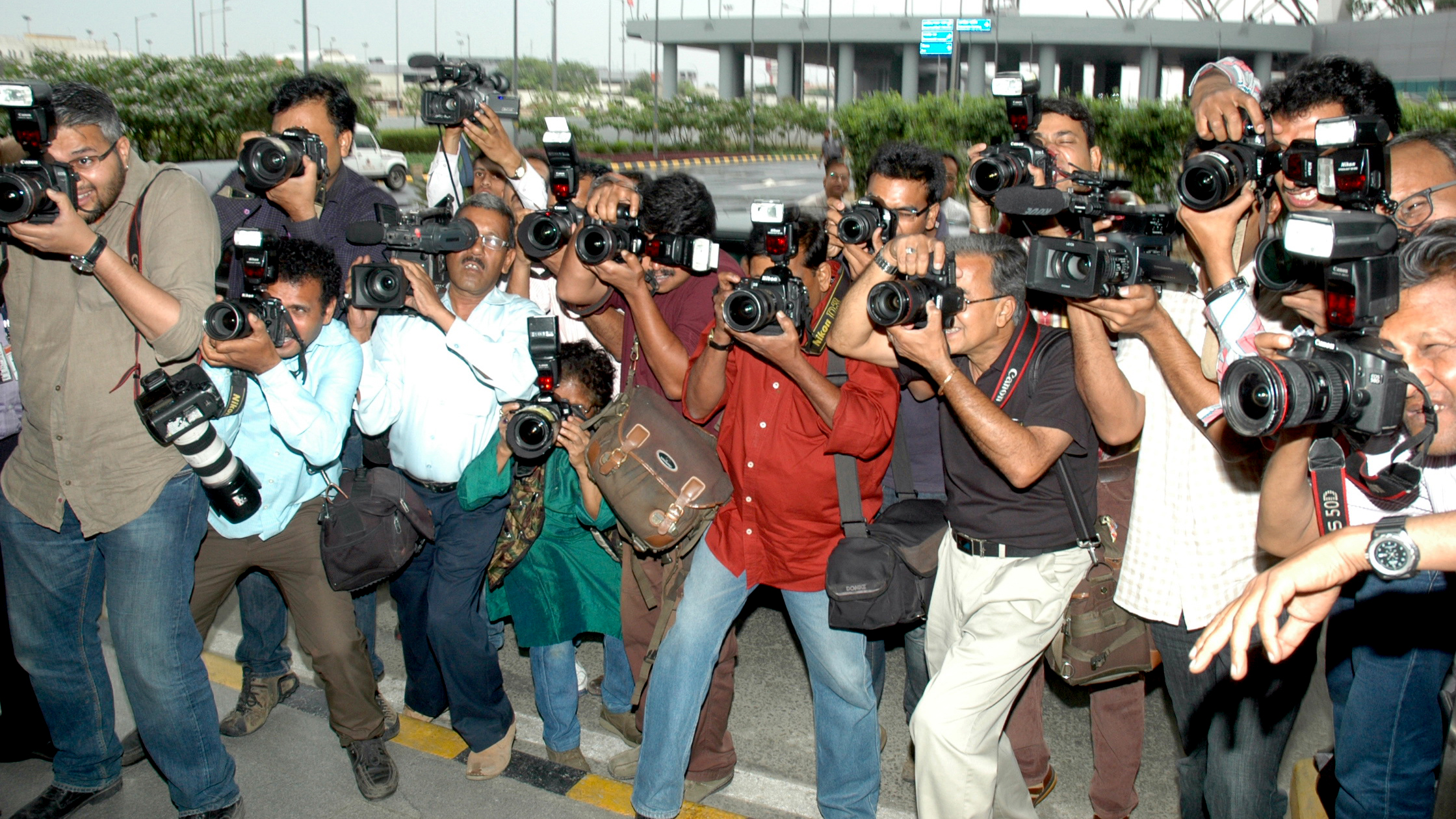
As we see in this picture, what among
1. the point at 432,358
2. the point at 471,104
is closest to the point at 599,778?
the point at 432,358

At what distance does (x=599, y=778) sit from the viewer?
3.79 m

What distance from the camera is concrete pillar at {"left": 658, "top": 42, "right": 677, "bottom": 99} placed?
39747 mm

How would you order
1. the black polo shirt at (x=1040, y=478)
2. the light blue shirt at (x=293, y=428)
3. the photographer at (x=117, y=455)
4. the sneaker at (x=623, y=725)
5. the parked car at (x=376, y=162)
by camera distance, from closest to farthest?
the black polo shirt at (x=1040, y=478), the photographer at (x=117, y=455), the light blue shirt at (x=293, y=428), the sneaker at (x=623, y=725), the parked car at (x=376, y=162)

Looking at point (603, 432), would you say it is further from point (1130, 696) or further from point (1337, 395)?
point (1337, 395)

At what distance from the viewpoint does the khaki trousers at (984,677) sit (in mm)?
2928

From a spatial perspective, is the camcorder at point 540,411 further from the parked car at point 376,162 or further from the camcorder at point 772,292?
the parked car at point 376,162

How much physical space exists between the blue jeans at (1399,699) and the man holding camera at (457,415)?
8.50 feet

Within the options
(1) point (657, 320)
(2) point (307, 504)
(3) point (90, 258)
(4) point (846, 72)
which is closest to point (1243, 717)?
(1) point (657, 320)

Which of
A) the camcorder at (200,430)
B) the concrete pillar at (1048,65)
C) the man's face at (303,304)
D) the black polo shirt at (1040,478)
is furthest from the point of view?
the concrete pillar at (1048,65)

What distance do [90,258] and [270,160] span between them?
87 centimetres

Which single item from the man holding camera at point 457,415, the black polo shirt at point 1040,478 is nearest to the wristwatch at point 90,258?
the man holding camera at point 457,415

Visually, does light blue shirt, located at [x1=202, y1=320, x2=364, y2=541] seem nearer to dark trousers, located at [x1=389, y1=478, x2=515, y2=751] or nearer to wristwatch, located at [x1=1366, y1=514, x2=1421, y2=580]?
dark trousers, located at [x1=389, y1=478, x2=515, y2=751]

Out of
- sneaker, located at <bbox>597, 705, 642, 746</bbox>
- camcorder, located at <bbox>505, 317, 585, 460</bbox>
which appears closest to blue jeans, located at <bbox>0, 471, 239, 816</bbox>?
camcorder, located at <bbox>505, 317, 585, 460</bbox>

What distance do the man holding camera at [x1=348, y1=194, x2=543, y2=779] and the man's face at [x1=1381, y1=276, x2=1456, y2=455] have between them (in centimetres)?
255
